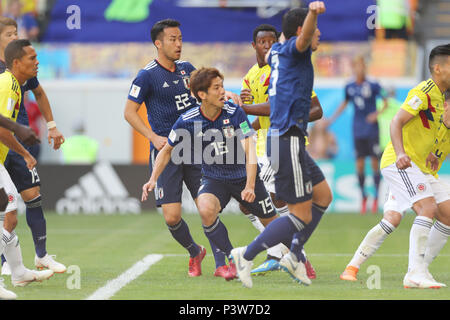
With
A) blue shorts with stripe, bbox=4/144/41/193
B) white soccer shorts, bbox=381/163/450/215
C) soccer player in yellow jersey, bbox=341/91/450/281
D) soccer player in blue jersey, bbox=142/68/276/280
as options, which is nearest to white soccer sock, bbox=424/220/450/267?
soccer player in yellow jersey, bbox=341/91/450/281

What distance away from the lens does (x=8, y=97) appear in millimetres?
6898

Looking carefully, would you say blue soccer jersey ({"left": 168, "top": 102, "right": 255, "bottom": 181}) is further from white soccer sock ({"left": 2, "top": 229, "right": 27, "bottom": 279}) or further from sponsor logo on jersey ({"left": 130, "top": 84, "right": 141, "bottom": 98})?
white soccer sock ({"left": 2, "top": 229, "right": 27, "bottom": 279})

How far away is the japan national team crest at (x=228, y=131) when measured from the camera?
24.9ft

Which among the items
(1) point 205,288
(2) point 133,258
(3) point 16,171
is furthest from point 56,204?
(1) point 205,288

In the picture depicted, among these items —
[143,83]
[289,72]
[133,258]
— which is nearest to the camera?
[289,72]

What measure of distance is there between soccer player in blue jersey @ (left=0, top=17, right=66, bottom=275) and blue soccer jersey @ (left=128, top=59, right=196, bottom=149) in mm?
858

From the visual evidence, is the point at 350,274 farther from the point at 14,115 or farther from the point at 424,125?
the point at 14,115

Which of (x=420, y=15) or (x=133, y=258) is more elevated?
(x=420, y=15)

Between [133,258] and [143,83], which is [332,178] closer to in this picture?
[133,258]

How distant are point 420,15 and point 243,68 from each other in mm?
4934

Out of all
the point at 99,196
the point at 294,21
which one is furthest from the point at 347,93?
the point at 294,21

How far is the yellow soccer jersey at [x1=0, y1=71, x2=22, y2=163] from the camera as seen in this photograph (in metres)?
6.86

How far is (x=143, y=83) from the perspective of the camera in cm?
824

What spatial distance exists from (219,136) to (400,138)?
161 centimetres
